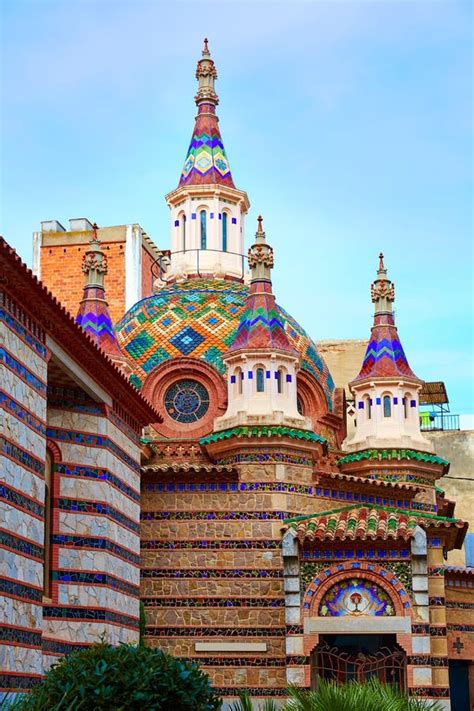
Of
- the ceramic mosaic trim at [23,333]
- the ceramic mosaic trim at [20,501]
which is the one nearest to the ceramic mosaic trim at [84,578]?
the ceramic mosaic trim at [20,501]

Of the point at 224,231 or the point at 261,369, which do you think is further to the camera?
the point at 224,231

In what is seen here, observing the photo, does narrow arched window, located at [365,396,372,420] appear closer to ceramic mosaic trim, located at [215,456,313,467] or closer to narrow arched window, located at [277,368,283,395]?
narrow arched window, located at [277,368,283,395]

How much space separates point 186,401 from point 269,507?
4389mm

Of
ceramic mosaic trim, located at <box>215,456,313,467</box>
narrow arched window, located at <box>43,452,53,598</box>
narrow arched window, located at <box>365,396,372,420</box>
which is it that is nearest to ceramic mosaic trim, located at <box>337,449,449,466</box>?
narrow arched window, located at <box>365,396,372,420</box>

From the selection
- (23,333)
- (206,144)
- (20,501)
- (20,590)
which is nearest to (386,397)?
(206,144)

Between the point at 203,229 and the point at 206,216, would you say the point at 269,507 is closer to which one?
the point at 203,229

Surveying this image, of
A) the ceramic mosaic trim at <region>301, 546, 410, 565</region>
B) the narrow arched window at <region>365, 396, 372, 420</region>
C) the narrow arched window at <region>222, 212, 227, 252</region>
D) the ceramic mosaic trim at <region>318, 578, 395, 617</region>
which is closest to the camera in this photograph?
the ceramic mosaic trim at <region>318, 578, 395, 617</region>

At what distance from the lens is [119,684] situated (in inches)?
467

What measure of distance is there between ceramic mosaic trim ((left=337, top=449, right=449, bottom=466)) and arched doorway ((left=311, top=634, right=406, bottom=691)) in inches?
170

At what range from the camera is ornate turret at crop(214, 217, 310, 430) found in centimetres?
2386

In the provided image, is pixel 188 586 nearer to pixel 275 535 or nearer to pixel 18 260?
pixel 275 535

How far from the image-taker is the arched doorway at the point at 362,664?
21578 millimetres

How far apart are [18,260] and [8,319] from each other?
0.80 metres

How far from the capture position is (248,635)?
2247 cm
